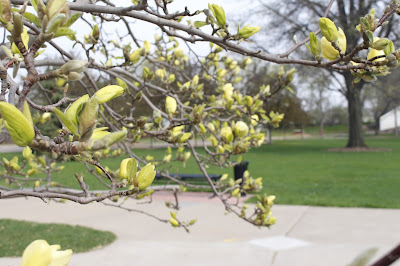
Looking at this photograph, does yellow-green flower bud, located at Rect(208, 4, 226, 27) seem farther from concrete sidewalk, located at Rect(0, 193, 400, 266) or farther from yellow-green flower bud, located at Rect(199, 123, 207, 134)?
concrete sidewalk, located at Rect(0, 193, 400, 266)

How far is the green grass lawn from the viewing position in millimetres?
4676

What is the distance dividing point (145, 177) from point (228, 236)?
4.30 meters

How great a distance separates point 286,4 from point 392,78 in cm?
819

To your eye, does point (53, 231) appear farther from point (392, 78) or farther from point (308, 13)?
point (392, 78)

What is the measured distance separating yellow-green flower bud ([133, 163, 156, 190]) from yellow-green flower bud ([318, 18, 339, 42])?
1.86 feet

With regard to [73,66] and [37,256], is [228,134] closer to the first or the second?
[73,66]

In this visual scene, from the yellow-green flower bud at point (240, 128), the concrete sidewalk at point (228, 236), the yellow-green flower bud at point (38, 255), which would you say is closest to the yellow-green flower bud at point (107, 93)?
the yellow-green flower bud at point (38, 255)

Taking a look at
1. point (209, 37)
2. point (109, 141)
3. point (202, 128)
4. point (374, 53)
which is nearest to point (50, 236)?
point (202, 128)

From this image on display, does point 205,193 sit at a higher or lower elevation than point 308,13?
lower

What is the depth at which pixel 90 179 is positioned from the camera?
1069cm

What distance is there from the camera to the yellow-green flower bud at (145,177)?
0.92 metres

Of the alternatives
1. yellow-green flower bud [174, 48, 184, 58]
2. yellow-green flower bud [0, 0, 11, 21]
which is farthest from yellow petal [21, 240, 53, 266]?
yellow-green flower bud [174, 48, 184, 58]

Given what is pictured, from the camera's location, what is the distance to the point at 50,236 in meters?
5.17

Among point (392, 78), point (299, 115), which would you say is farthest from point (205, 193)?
point (299, 115)
